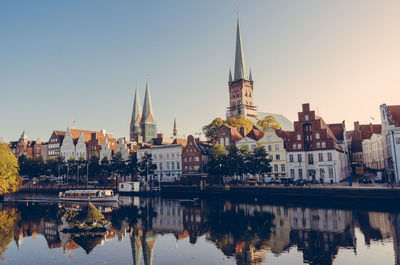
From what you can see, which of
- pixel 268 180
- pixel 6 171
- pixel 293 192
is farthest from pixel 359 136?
pixel 6 171

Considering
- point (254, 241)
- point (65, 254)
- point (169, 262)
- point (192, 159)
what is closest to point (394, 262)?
Result: point (254, 241)

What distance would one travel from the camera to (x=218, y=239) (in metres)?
32.4

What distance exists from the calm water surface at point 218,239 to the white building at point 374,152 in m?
54.0

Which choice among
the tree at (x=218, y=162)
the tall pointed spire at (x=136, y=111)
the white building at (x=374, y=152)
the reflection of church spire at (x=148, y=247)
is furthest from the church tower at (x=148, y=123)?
the reflection of church spire at (x=148, y=247)

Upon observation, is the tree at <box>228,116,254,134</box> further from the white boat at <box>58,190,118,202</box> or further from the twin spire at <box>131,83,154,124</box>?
the twin spire at <box>131,83,154,124</box>

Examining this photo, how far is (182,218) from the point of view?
46062 mm

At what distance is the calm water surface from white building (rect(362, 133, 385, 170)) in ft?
177

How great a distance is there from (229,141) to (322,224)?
174 ft

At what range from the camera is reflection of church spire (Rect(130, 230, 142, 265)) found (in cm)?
2690

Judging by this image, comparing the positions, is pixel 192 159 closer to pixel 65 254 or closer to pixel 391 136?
pixel 391 136

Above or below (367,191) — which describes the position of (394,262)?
below

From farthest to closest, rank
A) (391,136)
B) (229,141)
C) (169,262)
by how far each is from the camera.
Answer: (229,141) → (391,136) → (169,262)

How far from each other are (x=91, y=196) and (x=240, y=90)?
105552 millimetres

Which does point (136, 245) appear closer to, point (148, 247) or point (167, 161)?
point (148, 247)
